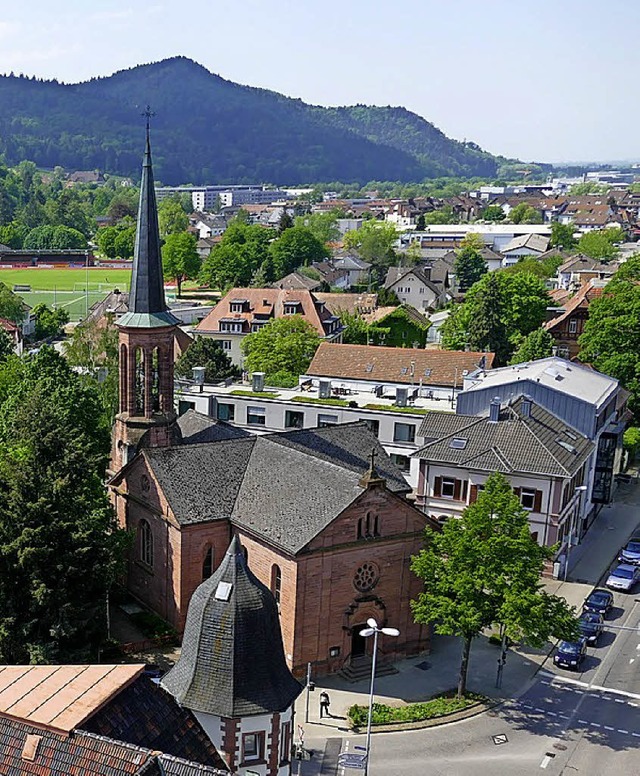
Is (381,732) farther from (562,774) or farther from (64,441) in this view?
(64,441)

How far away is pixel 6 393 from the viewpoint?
7269cm

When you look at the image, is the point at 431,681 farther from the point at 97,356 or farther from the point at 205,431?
the point at 97,356

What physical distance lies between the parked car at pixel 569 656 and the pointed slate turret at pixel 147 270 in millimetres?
29010

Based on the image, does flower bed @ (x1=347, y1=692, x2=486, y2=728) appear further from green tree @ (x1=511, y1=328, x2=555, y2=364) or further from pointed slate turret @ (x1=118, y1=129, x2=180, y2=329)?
green tree @ (x1=511, y1=328, x2=555, y2=364)

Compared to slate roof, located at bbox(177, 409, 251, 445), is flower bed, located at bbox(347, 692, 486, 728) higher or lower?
lower

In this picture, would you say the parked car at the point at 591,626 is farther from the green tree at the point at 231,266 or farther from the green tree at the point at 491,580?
the green tree at the point at 231,266

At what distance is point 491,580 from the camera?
43406mm

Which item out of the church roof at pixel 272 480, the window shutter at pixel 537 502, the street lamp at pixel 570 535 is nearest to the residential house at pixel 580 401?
the street lamp at pixel 570 535

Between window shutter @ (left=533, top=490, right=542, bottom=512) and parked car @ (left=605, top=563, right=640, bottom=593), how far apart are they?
6713 mm

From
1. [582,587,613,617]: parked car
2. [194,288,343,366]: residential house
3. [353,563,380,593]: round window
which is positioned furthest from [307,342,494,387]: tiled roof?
[353,563,380,593]: round window

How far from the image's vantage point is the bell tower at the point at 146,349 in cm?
5191

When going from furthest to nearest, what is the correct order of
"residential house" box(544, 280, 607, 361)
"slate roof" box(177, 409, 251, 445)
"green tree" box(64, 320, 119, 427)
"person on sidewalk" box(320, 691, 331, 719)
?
"residential house" box(544, 280, 607, 361) → "green tree" box(64, 320, 119, 427) → "slate roof" box(177, 409, 251, 445) → "person on sidewalk" box(320, 691, 331, 719)

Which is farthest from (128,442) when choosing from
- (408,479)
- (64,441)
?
(408,479)

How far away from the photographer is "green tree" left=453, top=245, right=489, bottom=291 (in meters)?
180
